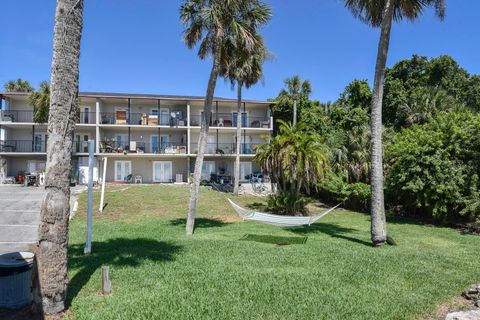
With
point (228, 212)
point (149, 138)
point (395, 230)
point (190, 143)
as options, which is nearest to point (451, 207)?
point (395, 230)

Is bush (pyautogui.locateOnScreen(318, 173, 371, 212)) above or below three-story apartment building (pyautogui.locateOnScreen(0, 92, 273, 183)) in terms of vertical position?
below

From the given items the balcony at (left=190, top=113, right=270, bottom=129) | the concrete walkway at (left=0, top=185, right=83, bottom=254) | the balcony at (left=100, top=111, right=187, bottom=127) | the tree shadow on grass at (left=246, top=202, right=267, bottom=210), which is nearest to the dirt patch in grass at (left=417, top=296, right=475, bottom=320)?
the concrete walkway at (left=0, top=185, right=83, bottom=254)

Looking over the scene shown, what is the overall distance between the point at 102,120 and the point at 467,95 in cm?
3507

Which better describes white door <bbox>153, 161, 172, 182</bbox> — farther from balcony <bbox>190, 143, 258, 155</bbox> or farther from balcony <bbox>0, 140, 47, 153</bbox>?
balcony <bbox>0, 140, 47, 153</bbox>

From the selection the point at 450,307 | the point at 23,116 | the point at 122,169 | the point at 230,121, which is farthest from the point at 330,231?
the point at 23,116

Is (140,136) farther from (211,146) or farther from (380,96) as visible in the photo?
(380,96)

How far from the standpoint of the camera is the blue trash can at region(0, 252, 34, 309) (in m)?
5.42

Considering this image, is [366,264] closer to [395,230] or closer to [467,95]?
[395,230]

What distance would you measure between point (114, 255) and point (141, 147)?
24.7 m

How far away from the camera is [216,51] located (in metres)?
13.4

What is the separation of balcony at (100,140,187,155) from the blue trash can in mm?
26546

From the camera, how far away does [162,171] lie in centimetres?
3353

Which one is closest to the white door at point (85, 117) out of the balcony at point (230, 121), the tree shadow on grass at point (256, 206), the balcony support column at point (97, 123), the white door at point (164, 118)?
the balcony support column at point (97, 123)

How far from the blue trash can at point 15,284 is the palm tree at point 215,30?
7911 mm
